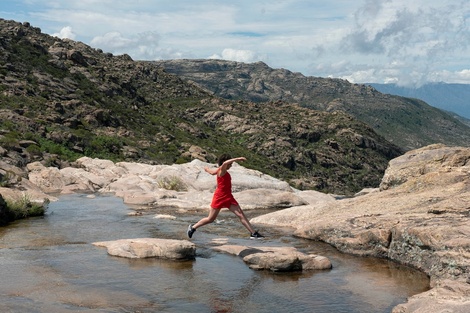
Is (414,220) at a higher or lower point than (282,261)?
higher

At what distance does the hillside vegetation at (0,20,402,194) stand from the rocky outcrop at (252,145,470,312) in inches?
1203

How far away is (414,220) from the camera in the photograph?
13664 millimetres

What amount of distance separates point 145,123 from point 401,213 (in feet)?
260

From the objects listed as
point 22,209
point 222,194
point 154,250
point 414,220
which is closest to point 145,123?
point 22,209

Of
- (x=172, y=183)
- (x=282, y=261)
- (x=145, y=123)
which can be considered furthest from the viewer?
(x=145, y=123)

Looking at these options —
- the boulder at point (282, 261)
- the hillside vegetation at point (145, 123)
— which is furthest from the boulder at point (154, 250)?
the hillside vegetation at point (145, 123)

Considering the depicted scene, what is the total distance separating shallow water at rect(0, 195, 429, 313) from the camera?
9039 millimetres

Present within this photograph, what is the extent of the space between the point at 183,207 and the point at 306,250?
1140 centimetres

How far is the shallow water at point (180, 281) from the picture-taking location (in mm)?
9039

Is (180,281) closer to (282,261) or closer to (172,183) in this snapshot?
(282,261)

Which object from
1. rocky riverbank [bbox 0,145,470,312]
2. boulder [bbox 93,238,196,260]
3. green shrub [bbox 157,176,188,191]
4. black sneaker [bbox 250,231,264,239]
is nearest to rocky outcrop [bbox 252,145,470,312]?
rocky riverbank [bbox 0,145,470,312]

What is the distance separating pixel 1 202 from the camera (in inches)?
716

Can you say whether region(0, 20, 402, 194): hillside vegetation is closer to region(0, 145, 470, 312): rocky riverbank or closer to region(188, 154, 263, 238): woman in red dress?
region(0, 145, 470, 312): rocky riverbank

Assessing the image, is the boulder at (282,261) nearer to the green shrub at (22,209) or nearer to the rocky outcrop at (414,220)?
the rocky outcrop at (414,220)
